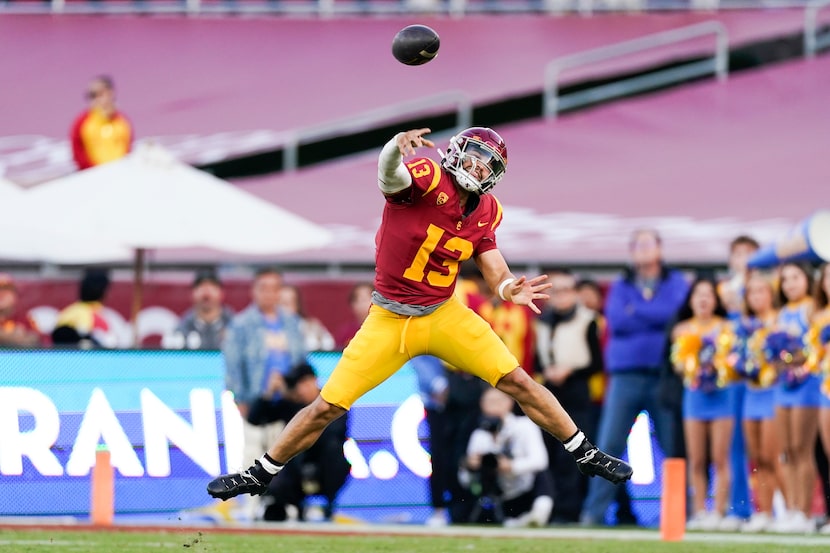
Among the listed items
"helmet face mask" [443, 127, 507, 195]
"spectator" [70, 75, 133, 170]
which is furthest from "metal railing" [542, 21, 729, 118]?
"helmet face mask" [443, 127, 507, 195]

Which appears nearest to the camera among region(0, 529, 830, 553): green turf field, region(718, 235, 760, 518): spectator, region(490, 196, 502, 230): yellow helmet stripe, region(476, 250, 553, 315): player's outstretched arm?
region(476, 250, 553, 315): player's outstretched arm

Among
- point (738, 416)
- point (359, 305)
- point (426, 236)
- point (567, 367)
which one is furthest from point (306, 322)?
point (426, 236)

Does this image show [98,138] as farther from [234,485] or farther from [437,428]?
[234,485]

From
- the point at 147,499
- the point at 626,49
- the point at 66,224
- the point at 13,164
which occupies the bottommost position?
the point at 147,499

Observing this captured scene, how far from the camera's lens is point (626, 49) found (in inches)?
719

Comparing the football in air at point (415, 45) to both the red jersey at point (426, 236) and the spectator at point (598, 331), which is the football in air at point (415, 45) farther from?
the spectator at point (598, 331)

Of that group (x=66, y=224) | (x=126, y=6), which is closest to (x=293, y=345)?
(x=66, y=224)

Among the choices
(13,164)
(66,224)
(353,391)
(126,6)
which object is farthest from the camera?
(126,6)

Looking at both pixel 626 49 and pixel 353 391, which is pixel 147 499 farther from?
pixel 626 49

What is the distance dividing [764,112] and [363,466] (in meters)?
8.11

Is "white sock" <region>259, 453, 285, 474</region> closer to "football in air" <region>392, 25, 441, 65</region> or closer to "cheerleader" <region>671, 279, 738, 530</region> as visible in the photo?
"football in air" <region>392, 25, 441, 65</region>

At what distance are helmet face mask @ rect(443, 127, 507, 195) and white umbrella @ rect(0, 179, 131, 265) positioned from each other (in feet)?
17.3

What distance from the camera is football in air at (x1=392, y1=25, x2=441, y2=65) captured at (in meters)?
7.97

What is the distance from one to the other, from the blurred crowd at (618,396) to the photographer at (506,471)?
0.4 inches
